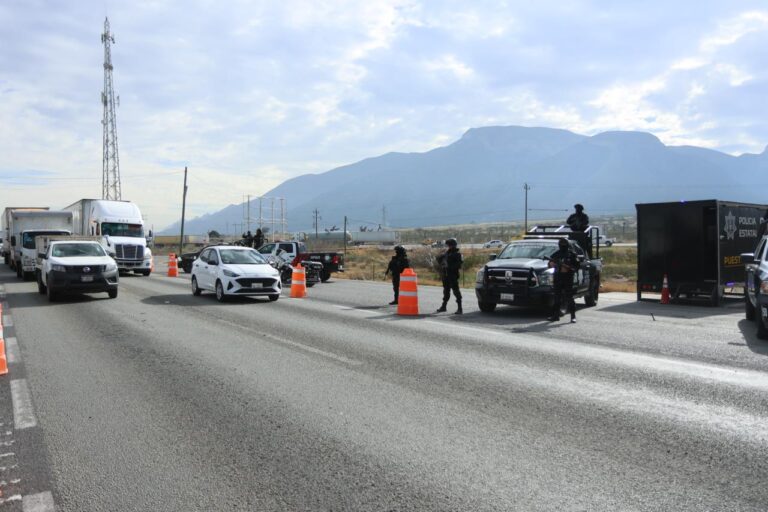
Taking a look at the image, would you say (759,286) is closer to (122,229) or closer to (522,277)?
(522,277)

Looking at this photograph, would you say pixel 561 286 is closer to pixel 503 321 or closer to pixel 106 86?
pixel 503 321

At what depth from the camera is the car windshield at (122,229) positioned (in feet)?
96.0

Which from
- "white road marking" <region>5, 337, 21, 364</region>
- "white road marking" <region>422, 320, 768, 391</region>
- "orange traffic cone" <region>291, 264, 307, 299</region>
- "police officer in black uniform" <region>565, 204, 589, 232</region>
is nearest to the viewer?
"white road marking" <region>422, 320, 768, 391</region>

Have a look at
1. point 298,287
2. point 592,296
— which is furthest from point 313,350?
point 592,296

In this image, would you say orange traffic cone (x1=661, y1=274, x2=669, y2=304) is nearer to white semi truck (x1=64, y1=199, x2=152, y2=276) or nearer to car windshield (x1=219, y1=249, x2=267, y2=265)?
car windshield (x1=219, y1=249, x2=267, y2=265)

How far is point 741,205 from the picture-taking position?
17.6 meters

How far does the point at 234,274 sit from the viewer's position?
654 inches

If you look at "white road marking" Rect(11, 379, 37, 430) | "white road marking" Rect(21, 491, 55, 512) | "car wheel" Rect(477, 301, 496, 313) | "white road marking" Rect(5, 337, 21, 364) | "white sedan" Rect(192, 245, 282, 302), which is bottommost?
"white road marking" Rect(21, 491, 55, 512)

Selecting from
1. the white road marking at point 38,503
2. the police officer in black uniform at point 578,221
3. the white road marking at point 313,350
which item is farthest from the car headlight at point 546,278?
the white road marking at point 38,503

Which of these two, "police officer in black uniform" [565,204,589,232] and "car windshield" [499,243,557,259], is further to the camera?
"police officer in black uniform" [565,204,589,232]

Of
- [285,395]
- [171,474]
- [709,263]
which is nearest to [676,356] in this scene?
[285,395]

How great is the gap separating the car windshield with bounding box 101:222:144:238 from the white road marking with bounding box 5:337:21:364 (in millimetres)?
20159

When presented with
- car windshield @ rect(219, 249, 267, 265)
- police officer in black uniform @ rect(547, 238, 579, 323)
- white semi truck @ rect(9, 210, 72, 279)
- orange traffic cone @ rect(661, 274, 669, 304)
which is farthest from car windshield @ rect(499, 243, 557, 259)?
white semi truck @ rect(9, 210, 72, 279)

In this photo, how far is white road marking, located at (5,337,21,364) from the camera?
8.63 meters
